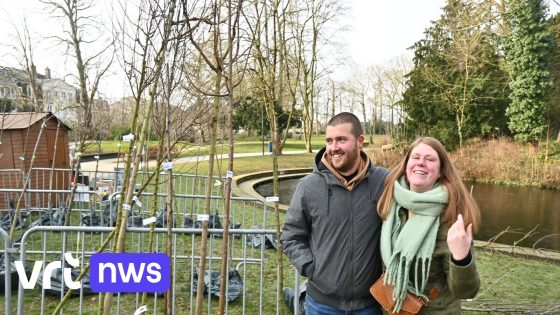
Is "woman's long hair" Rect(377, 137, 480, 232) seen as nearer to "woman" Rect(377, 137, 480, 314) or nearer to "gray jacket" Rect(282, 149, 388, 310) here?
"woman" Rect(377, 137, 480, 314)

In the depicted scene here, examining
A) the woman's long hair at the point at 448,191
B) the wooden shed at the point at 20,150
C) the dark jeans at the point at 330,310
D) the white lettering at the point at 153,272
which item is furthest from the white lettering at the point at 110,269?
the wooden shed at the point at 20,150

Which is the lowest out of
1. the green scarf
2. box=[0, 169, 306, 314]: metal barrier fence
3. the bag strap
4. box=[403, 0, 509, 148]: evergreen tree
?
box=[0, 169, 306, 314]: metal barrier fence

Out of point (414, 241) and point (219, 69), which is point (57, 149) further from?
point (414, 241)

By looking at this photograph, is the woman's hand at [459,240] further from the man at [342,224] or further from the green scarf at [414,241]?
the man at [342,224]

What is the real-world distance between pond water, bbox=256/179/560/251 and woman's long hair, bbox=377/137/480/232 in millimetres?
5848

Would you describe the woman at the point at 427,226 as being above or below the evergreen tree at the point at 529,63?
below

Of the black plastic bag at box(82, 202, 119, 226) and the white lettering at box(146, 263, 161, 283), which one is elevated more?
the white lettering at box(146, 263, 161, 283)

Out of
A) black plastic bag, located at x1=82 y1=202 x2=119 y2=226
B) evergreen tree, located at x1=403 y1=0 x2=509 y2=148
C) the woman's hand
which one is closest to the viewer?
the woman's hand

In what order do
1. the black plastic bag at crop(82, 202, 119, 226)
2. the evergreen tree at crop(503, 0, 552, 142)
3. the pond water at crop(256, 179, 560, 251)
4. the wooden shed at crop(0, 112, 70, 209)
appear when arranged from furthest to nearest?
the evergreen tree at crop(503, 0, 552, 142), the pond water at crop(256, 179, 560, 251), the wooden shed at crop(0, 112, 70, 209), the black plastic bag at crop(82, 202, 119, 226)

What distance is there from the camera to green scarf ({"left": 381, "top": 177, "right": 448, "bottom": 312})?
1.86 metres

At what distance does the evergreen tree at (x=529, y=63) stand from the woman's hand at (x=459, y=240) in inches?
910

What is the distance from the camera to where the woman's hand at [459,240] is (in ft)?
5.55

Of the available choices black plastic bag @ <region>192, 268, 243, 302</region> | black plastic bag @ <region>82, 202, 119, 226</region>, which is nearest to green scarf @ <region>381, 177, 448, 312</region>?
black plastic bag @ <region>192, 268, 243, 302</region>

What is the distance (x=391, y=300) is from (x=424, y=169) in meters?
0.65
